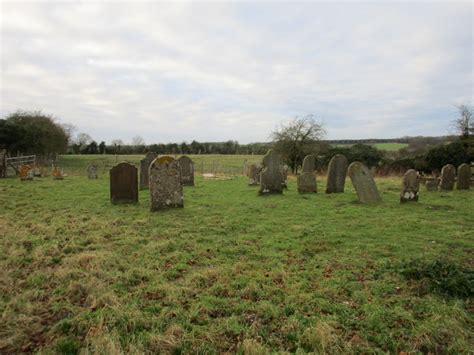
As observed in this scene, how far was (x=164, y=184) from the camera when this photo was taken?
948 cm

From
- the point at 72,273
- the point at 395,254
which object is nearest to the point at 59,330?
the point at 72,273

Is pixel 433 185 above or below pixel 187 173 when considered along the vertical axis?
below

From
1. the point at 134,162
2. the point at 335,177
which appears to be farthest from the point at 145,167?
the point at 134,162

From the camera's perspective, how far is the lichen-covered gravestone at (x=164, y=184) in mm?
9255

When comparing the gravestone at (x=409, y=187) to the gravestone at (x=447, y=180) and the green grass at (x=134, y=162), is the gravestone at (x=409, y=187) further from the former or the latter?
the green grass at (x=134, y=162)

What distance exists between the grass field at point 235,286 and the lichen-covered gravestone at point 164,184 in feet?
4.26

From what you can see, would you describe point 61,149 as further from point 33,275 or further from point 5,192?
point 33,275

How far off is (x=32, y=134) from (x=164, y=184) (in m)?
31.6

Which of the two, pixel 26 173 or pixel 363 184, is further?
pixel 26 173

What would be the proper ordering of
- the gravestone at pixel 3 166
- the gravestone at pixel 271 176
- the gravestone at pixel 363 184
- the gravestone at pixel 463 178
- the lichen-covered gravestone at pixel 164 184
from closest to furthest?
the lichen-covered gravestone at pixel 164 184 < the gravestone at pixel 363 184 < the gravestone at pixel 271 176 < the gravestone at pixel 463 178 < the gravestone at pixel 3 166

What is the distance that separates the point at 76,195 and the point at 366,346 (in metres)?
12.4

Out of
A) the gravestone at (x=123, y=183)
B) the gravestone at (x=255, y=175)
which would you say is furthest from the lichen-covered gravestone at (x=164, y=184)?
the gravestone at (x=255, y=175)

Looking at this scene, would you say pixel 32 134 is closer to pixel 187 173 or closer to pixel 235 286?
pixel 187 173

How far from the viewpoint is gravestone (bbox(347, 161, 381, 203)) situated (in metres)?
11.0
